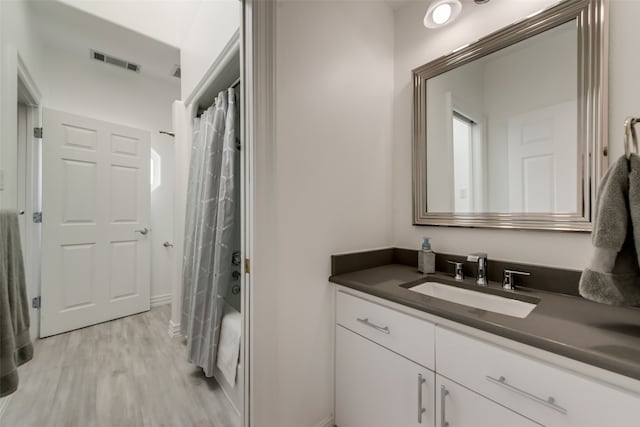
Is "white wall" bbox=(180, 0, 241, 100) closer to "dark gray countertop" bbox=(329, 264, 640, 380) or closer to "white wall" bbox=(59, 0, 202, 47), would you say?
"white wall" bbox=(59, 0, 202, 47)

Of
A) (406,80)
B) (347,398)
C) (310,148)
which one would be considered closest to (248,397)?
(347,398)

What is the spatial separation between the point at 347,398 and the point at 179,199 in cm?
206

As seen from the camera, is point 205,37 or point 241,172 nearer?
point 241,172

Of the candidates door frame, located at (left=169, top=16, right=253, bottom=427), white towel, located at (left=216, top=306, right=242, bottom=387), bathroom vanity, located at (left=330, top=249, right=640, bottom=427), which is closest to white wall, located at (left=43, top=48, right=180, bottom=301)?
door frame, located at (left=169, top=16, right=253, bottom=427)

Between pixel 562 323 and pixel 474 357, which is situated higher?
pixel 562 323

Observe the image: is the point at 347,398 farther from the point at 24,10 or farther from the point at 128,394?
the point at 24,10

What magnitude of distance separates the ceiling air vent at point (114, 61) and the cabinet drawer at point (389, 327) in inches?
124

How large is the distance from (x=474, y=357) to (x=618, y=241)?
1.62 ft

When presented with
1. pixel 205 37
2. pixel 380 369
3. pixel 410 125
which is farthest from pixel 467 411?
pixel 205 37

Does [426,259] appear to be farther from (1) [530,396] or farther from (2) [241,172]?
(2) [241,172]

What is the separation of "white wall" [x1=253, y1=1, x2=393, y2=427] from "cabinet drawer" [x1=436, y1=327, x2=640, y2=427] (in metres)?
0.60

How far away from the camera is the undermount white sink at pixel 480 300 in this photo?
1.03 meters

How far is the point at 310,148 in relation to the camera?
4.09ft

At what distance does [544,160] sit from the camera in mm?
1123
